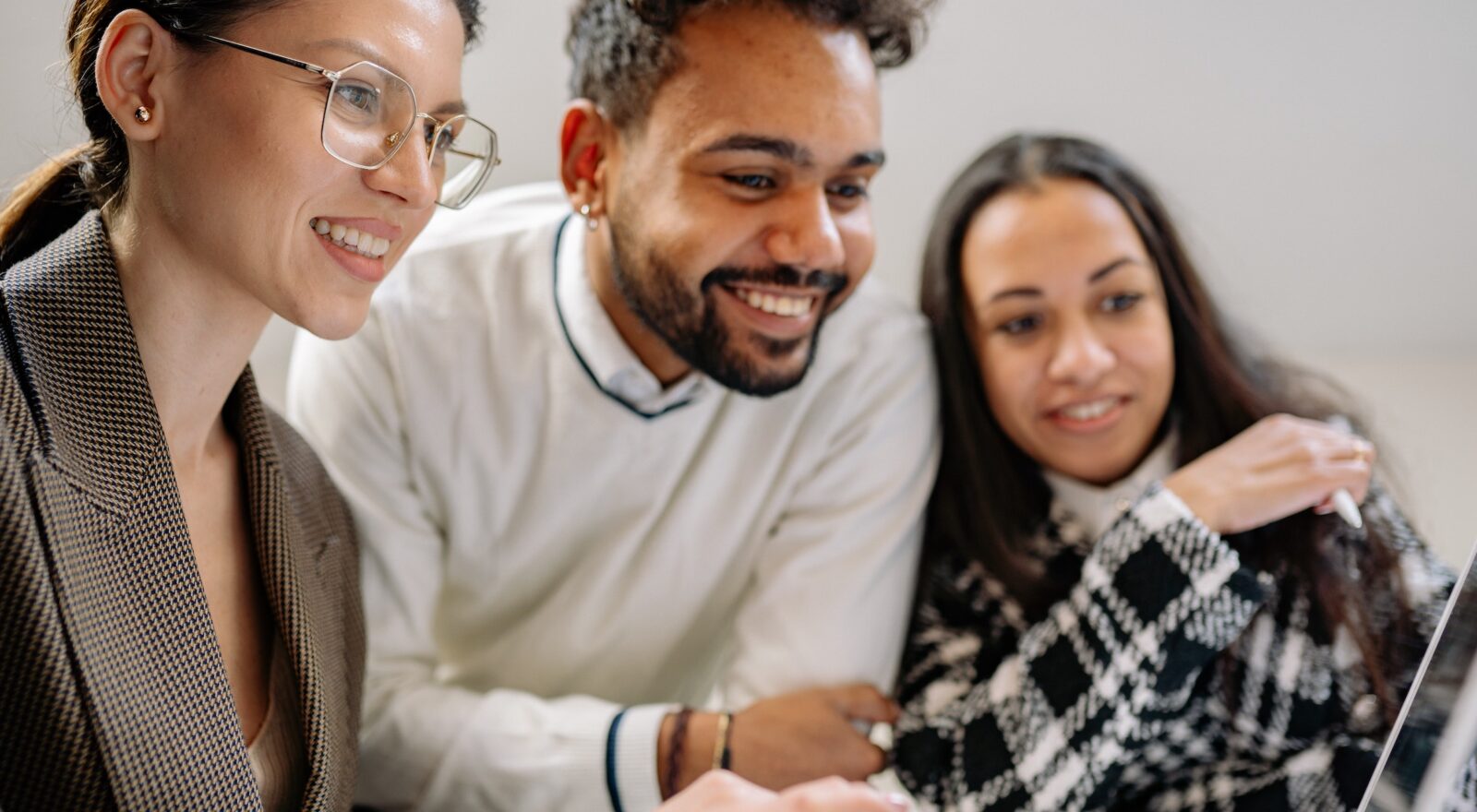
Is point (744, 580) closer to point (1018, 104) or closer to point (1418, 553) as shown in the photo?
point (1418, 553)

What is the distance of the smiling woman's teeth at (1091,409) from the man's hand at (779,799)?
623 mm

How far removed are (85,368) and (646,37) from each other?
2.34 feet

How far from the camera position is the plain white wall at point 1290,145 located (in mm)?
2025

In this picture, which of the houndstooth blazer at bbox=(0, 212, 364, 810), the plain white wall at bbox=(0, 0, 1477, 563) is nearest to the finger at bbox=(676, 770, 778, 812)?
the houndstooth blazer at bbox=(0, 212, 364, 810)

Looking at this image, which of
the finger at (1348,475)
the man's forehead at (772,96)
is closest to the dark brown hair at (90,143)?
the man's forehead at (772,96)

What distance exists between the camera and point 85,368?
3.00ft

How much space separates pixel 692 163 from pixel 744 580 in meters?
0.59

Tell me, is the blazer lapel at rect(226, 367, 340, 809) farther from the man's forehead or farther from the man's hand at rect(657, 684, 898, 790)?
the man's forehead

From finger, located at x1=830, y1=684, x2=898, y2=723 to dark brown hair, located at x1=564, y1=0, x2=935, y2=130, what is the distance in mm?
715

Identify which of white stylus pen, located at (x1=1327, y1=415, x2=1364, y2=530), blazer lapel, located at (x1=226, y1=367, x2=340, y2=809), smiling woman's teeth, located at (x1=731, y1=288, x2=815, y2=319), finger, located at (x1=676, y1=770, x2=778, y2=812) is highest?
smiling woman's teeth, located at (x1=731, y1=288, x2=815, y2=319)

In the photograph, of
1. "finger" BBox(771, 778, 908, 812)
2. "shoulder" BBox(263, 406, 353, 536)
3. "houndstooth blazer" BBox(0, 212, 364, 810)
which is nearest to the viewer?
"houndstooth blazer" BBox(0, 212, 364, 810)

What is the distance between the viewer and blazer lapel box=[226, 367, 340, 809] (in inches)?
43.5

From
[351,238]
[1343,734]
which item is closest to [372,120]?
[351,238]

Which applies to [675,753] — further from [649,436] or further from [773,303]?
[773,303]
